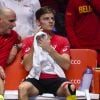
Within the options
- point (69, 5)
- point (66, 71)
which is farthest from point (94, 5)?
point (66, 71)

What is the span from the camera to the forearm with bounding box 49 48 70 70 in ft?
21.8

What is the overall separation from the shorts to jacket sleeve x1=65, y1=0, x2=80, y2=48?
0.89 meters

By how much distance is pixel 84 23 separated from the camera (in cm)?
751

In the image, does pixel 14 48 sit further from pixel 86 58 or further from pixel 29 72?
pixel 86 58

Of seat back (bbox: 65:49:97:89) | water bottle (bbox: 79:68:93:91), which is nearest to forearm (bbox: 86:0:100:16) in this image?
seat back (bbox: 65:49:97:89)

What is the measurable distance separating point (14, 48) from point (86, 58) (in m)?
0.85

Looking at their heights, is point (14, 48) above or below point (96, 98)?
above

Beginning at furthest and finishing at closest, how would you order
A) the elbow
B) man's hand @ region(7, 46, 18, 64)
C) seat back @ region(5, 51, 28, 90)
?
seat back @ region(5, 51, 28, 90)
man's hand @ region(7, 46, 18, 64)
the elbow

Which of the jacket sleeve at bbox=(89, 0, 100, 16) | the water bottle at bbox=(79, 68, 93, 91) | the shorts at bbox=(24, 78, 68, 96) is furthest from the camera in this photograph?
the jacket sleeve at bbox=(89, 0, 100, 16)

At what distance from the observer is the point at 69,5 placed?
7.57 m

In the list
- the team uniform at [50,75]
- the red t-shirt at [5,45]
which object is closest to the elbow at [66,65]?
the team uniform at [50,75]

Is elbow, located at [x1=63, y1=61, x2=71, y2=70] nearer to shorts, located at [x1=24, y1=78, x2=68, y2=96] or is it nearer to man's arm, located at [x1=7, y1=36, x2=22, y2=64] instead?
shorts, located at [x1=24, y1=78, x2=68, y2=96]

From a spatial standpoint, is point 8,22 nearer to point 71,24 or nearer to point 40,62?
point 40,62

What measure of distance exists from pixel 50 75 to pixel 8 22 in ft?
2.54
